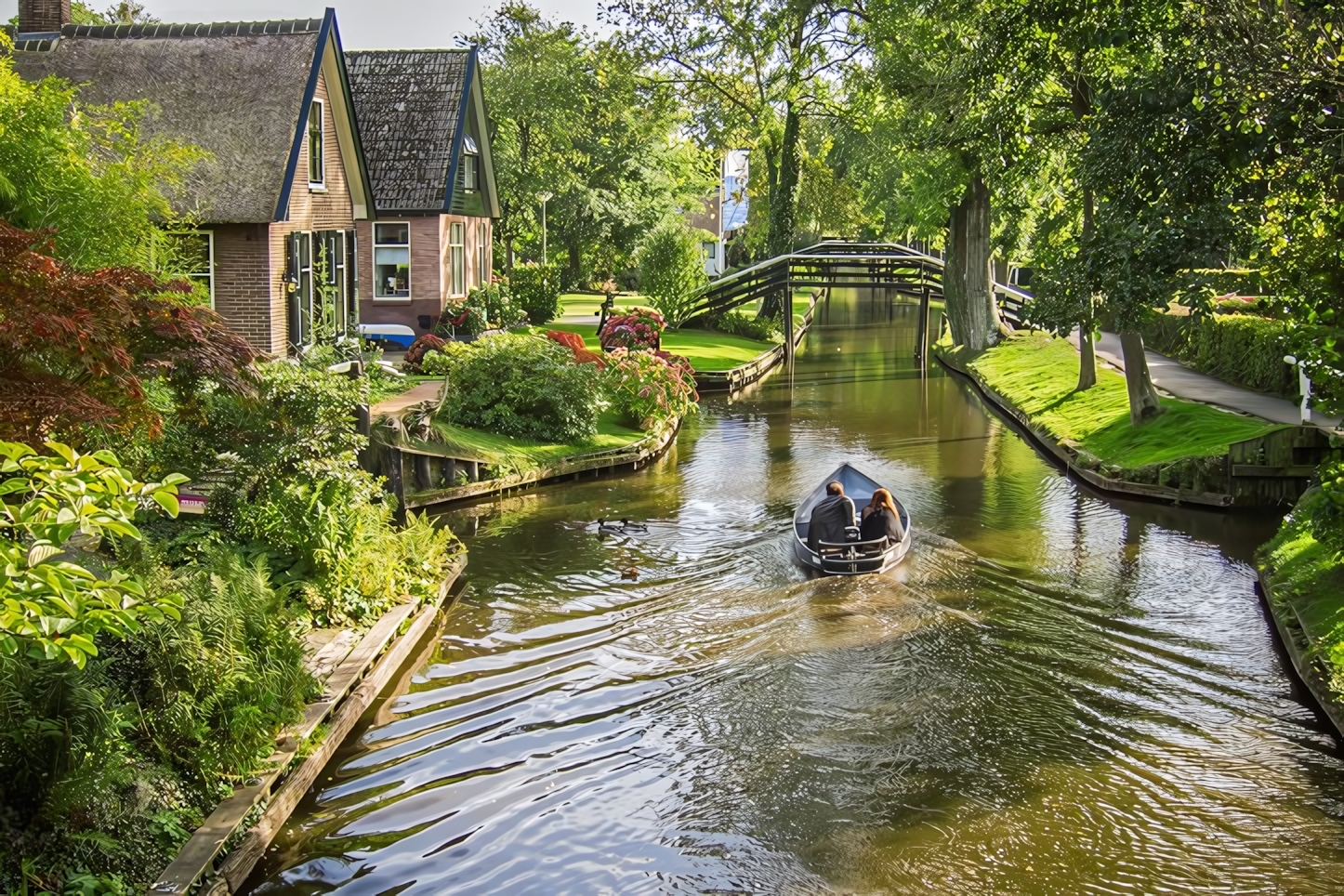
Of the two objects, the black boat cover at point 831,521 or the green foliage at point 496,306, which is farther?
the green foliage at point 496,306

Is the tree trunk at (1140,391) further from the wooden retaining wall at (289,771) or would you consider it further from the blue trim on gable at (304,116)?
the blue trim on gable at (304,116)

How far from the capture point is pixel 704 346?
145 ft

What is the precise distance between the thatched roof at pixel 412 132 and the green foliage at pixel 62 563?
33388 millimetres

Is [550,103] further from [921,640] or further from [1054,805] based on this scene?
[1054,805]

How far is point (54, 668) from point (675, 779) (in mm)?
5255

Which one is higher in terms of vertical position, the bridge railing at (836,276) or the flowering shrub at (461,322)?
the bridge railing at (836,276)

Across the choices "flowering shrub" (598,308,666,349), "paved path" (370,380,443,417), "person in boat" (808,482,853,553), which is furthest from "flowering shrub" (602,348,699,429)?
"person in boat" (808,482,853,553)

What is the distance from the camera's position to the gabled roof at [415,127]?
3894 centimetres

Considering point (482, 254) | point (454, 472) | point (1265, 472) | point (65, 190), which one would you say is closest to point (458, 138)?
point (482, 254)

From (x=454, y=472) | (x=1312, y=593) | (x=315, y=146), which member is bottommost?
(x=1312, y=593)

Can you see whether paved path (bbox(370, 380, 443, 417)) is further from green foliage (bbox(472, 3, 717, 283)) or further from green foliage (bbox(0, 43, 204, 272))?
green foliage (bbox(472, 3, 717, 283))

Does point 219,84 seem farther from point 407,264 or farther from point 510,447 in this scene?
point 407,264

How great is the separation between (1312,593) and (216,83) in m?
22.9

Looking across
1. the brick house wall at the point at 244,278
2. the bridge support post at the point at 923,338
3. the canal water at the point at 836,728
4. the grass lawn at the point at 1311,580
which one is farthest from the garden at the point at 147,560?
the bridge support post at the point at 923,338
